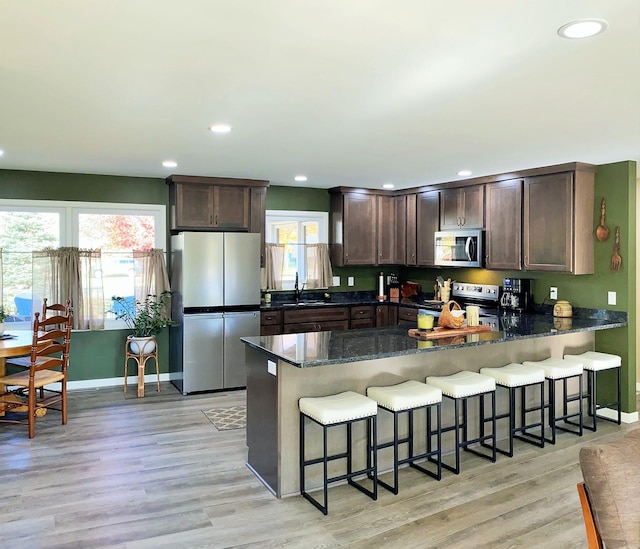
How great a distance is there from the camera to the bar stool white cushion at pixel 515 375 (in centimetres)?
403

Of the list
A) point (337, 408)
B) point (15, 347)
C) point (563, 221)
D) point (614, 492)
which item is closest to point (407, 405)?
point (337, 408)

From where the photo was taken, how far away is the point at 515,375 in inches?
159

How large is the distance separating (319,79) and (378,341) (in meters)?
1.84

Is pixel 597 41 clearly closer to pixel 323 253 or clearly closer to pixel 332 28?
pixel 332 28

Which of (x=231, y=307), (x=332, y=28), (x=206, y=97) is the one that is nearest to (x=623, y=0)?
(x=332, y=28)

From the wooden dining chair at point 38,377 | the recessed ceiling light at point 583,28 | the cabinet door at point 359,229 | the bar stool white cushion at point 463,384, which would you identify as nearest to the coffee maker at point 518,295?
the cabinet door at point 359,229

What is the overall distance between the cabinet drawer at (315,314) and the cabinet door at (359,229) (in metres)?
0.67

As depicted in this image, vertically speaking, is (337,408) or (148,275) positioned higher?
(148,275)

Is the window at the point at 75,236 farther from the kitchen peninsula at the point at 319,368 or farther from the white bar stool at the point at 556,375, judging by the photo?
the white bar stool at the point at 556,375

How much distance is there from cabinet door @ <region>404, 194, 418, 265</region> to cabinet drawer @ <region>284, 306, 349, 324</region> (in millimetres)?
1071

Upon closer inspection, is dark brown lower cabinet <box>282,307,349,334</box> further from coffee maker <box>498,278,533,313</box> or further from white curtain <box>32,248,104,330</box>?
white curtain <box>32,248,104,330</box>

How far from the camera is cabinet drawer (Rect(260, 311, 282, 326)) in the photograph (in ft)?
20.6

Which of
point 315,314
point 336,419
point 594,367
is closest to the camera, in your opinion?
point 336,419

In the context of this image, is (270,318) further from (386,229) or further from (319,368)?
(319,368)
